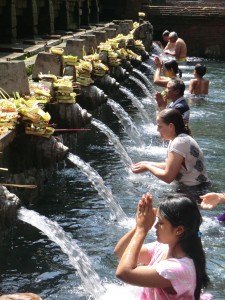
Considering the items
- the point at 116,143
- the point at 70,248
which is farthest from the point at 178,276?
the point at 116,143

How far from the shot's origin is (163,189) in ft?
28.2

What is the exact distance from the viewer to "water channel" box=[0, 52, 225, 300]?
5883 millimetres

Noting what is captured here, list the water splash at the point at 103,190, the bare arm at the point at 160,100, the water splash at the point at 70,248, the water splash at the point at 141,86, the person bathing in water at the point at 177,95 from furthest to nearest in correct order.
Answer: the water splash at the point at 141,86 → the bare arm at the point at 160,100 → the person bathing in water at the point at 177,95 → the water splash at the point at 103,190 → the water splash at the point at 70,248

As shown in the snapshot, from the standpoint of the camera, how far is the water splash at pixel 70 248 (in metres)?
5.84

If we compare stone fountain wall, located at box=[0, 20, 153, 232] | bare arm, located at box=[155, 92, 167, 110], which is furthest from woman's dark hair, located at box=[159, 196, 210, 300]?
bare arm, located at box=[155, 92, 167, 110]

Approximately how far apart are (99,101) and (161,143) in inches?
61.8

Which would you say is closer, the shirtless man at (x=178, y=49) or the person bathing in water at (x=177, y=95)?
the person bathing in water at (x=177, y=95)

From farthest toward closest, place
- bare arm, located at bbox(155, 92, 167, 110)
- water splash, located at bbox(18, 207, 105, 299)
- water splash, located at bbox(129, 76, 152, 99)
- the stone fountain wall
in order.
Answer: water splash, located at bbox(129, 76, 152, 99) → bare arm, located at bbox(155, 92, 167, 110) → the stone fountain wall → water splash, located at bbox(18, 207, 105, 299)

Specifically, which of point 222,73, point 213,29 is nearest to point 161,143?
point 222,73

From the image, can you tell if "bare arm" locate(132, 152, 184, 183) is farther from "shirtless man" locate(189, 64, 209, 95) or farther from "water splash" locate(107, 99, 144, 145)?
"shirtless man" locate(189, 64, 209, 95)

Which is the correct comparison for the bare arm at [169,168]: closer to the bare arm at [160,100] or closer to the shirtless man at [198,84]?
the bare arm at [160,100]

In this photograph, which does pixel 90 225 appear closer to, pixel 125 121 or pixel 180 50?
pixel 125 121

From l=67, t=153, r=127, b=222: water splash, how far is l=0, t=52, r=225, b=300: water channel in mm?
25

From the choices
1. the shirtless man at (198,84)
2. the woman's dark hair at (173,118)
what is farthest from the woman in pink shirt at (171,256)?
the shirtless man at (198,84)
